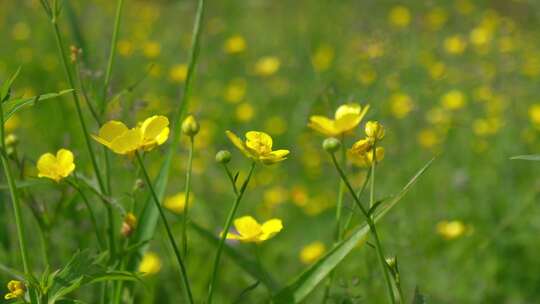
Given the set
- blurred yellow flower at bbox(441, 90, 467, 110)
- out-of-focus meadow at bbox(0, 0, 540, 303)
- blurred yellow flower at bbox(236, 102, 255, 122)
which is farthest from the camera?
blurred yellow flower at bbox(236, 102, 255, 122)

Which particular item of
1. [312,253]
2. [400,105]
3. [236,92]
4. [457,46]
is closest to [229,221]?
[312,253]

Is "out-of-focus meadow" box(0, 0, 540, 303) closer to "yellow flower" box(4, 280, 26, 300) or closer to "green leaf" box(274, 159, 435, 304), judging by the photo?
"green leaf" box(274, 159, 435, 304)

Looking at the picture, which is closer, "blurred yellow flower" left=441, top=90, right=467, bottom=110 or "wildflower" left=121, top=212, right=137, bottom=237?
"wildflower" left=121, top=212, right=137, bottom=237

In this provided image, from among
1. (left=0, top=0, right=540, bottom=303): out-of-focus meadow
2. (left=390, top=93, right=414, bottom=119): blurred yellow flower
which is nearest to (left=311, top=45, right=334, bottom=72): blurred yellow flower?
(left=0, top=0, right=540, bottom=303): out-of-focus meadow

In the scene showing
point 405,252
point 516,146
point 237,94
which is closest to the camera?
point 405,252

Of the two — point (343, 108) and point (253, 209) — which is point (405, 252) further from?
point (343, 108)

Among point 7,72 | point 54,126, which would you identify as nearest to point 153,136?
point 54,126

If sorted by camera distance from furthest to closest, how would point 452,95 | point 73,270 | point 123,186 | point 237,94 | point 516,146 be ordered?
point 237,94 < point 452,95 < point 516,146 < point 123,186 < point 73,270
